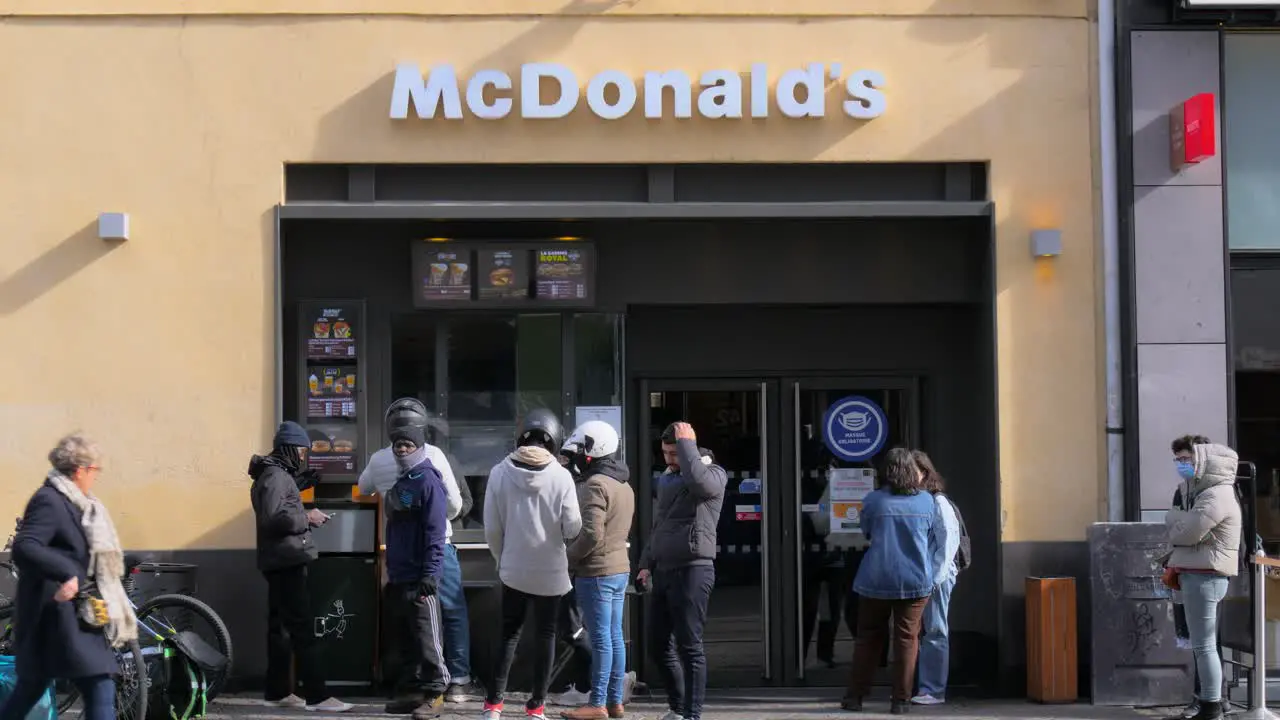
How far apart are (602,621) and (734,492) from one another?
2133 mm

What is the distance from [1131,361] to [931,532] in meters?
1.76

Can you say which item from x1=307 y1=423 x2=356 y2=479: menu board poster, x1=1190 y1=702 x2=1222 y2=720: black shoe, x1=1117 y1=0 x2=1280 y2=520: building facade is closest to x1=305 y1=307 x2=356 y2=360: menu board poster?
x1=307 y1=423 x2=356 y2=479: menu board poster

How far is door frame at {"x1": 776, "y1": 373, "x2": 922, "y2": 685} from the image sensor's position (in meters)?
10.4

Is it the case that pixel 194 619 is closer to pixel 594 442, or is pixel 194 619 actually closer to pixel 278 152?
pixel 594 442

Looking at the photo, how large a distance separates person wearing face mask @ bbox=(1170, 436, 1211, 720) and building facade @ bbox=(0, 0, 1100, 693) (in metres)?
0.76

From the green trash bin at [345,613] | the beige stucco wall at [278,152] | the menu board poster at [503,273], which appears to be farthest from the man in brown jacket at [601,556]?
the beige stucco wall at [278,152]

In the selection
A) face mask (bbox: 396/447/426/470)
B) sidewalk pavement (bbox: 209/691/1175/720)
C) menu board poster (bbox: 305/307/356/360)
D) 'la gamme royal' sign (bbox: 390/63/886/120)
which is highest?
'la gamme royal' sign (bbox: 390/63/886/120)

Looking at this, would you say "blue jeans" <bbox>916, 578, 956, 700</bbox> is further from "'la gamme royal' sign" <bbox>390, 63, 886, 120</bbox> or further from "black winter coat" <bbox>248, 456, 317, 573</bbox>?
"black winter coat" <bbox>248, 456, 317, 573</bbox>

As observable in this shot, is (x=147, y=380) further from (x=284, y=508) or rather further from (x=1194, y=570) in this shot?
(x=1194, y=570)

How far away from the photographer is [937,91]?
32.1 feet

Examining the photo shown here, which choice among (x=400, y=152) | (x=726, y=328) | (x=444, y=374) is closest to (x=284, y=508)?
(x=444, y=374)

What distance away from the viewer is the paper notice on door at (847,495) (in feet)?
34.3

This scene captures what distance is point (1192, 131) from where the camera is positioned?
9383mm

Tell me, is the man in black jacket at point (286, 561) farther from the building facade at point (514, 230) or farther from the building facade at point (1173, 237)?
the building facade at point (1173, 237)
